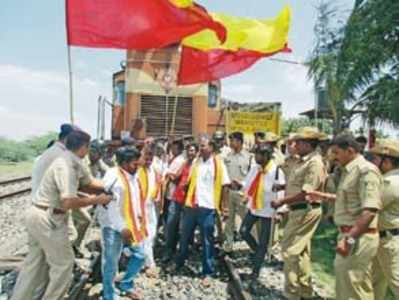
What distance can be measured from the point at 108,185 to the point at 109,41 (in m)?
2.45

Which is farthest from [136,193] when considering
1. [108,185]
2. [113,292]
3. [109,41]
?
[109,41]

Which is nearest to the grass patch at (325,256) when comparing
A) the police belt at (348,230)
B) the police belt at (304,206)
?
the police belt at (304,206)

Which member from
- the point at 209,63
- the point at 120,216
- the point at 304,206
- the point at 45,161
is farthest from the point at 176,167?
the point at 209,63

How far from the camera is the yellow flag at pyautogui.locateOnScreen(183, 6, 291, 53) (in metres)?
10.1

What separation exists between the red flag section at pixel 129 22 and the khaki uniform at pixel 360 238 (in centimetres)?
382

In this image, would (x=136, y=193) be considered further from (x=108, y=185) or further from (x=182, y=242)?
(x=182, y=242)

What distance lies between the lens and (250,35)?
402 inches

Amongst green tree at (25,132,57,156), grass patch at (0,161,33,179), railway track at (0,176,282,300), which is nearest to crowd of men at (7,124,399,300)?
railway track at (0,176,282,300)

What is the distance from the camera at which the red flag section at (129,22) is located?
6.73 meters

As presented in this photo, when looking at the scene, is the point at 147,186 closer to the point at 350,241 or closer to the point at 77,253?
the point at 77,253

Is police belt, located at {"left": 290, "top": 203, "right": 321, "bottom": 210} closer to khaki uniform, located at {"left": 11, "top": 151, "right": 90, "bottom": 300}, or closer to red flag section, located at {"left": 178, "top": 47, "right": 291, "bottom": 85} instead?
khaki uniform, located at {"left": 11, "top": 151, "right": 90, "bottom": 300}

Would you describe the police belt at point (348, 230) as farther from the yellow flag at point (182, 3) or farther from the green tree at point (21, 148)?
the green tree at point (21, 148)

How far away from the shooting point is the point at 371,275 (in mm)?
5027

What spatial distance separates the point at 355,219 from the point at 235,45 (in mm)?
6337
